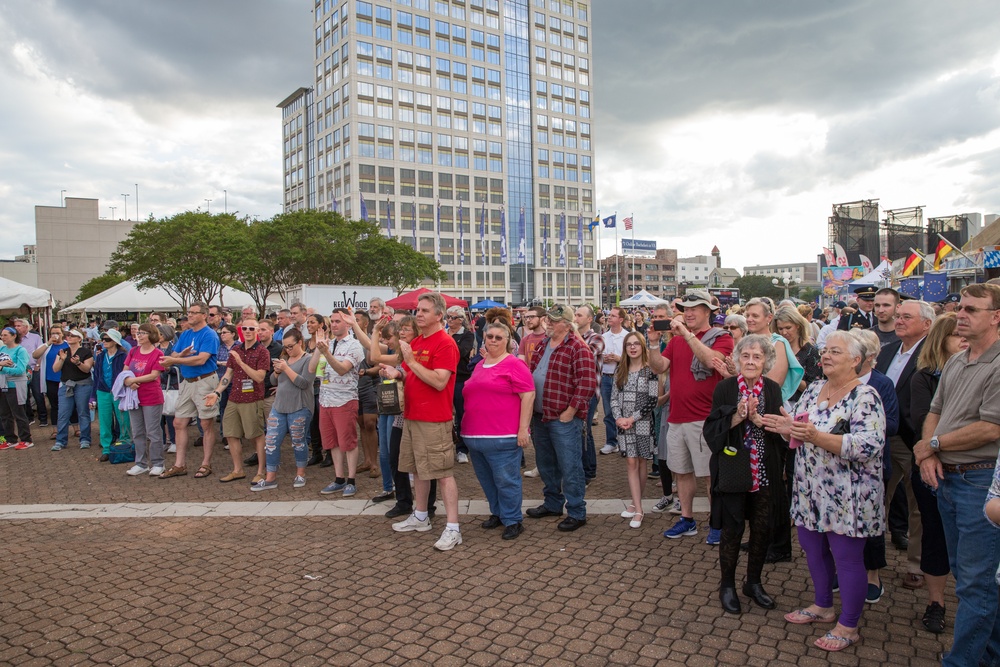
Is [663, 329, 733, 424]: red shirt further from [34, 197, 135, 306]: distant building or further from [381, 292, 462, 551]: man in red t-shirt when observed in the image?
[34, 197, 135, 306]: distant building

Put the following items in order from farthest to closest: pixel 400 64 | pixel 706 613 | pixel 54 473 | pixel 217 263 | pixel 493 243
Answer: pixel 493 243, pixel 400 64, pixel 217 263, pixel 54 473, pixel 706 613

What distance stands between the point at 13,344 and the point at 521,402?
9629 mm

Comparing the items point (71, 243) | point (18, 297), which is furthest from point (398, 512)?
point (71, 243)

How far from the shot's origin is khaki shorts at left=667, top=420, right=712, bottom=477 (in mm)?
4914

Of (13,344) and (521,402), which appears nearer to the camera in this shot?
(521,402)

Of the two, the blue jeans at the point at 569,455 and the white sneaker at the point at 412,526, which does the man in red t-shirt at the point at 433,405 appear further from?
the blue jeans at the point at 569,455

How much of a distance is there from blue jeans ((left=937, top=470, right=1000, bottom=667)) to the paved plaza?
36 cm

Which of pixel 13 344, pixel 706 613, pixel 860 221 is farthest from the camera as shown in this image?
pixel 860 221

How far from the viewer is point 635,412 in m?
5.88

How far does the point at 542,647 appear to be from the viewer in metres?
3.52

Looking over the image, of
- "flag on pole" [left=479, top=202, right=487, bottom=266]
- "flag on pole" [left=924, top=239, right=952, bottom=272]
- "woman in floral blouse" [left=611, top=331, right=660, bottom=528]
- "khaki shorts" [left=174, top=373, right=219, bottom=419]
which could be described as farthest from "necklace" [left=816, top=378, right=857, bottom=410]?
"flag on pole" [left=479, top=202, right=487, bottom=266]

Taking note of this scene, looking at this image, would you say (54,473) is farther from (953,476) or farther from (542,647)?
(953,476)

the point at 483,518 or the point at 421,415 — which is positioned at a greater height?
the point at 421,415

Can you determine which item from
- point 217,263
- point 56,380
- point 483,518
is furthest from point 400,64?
point 483,518
